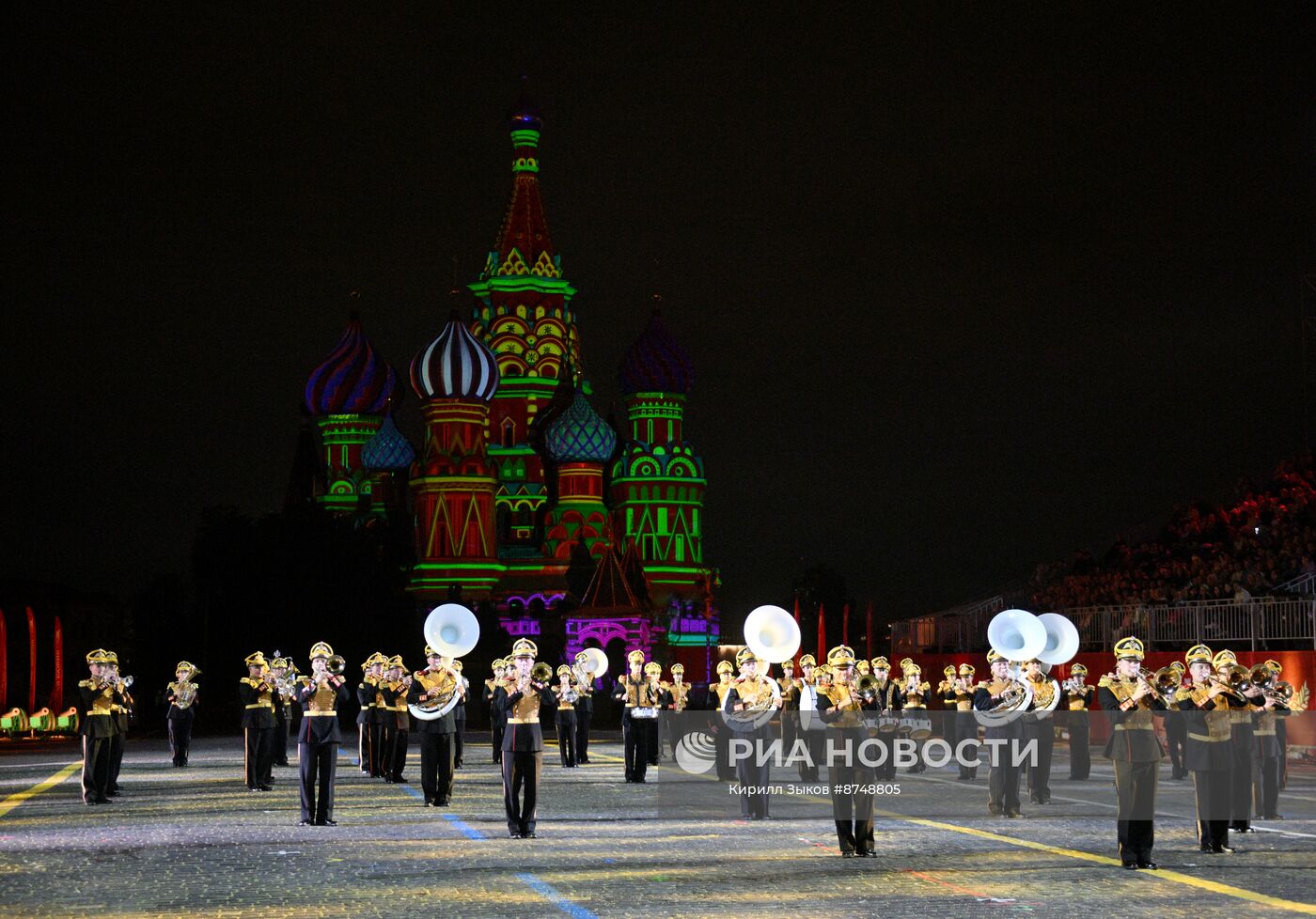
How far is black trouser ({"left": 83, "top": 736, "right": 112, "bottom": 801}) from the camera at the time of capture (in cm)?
2114

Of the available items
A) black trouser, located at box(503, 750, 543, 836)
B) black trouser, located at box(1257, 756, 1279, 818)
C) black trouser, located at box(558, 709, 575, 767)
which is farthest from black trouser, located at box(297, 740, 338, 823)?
black trouser, located at box(558, 709, 575, 767)

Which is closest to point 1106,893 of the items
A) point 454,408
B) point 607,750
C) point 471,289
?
point 607,750

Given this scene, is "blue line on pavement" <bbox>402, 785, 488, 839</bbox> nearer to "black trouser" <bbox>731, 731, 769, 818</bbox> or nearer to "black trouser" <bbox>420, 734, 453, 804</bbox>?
"black trouser" <bbox>420, 734, 453, 804</bbox>

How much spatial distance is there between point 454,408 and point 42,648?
112 ft

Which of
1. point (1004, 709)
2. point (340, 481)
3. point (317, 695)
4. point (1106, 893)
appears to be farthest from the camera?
point (340, 481)

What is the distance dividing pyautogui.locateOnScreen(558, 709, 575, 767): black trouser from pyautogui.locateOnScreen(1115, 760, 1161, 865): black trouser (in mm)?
15149

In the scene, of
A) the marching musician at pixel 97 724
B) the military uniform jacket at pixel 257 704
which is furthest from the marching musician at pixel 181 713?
the marching musician at pixel 97 724

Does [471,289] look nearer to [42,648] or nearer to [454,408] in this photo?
[454,408]

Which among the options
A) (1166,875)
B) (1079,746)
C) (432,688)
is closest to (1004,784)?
(1166,875)

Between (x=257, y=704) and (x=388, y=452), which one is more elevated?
(x=388, y=452)

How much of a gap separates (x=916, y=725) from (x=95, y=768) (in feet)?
40.8

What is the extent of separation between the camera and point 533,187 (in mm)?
97625

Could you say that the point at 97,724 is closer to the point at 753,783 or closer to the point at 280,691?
the point at 280,691

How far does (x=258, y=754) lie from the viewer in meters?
23.1
